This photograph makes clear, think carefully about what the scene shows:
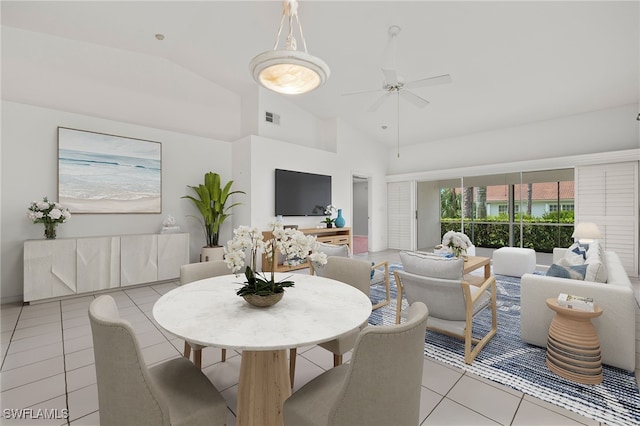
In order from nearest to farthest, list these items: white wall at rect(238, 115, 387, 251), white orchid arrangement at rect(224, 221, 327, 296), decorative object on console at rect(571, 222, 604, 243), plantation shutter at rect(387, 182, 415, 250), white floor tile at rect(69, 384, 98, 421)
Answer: white orchid arrangement at rect(224, 221, 327, 296)
white floor tile at rect(69, 384, 98, 421)
decorative object on console at rect(571, 222, 604, 243)
white wall at rect(238, 115, 387, 251)
plantation shutter at rect(387, 182, 415, 250)

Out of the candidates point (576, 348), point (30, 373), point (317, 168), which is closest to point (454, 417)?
point (576, 348)

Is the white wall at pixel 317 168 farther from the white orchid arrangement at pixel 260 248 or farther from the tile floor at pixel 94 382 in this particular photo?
the white orchid arrangement at pixel 260 248

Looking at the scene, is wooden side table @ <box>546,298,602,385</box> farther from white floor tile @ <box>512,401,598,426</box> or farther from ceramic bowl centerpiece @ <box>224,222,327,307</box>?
ceramic bowl centerpiece @ <box>224,222,327,307</box>

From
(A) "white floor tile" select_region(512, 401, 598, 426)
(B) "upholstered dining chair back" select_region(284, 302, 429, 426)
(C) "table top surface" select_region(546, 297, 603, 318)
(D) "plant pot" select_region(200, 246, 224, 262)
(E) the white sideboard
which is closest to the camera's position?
(B) "upholstered dining chair back" select_region(284, 302, 429, 426)

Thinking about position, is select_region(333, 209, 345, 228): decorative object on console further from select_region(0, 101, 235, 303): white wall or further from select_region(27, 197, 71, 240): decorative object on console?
select_region(27, 197, 71, 240): decorative object on console

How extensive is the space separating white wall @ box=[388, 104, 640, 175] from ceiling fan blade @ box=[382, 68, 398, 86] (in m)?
4.24

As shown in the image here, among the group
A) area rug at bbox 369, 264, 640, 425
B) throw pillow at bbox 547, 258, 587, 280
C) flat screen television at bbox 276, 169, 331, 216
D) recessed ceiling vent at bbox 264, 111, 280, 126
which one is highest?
recessed ceiling vent at bbox 264, 111, 280, 126

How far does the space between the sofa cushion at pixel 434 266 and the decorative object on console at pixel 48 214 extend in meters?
4.35

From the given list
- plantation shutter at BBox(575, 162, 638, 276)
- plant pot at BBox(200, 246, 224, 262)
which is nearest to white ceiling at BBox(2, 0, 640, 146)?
plantation shutter at BBox(575, 162, 638, 276)

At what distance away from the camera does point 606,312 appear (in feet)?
7.00

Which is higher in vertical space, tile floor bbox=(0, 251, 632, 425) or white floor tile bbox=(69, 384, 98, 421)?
tile floor bbox=(0, 251, 632, 425)

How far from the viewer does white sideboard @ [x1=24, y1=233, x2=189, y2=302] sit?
3.58 meters

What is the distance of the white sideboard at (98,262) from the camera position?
3582 millimetres

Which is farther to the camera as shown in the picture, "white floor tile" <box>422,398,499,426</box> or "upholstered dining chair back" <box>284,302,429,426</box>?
"white floor tile" <box>422,398,499,426</box>
